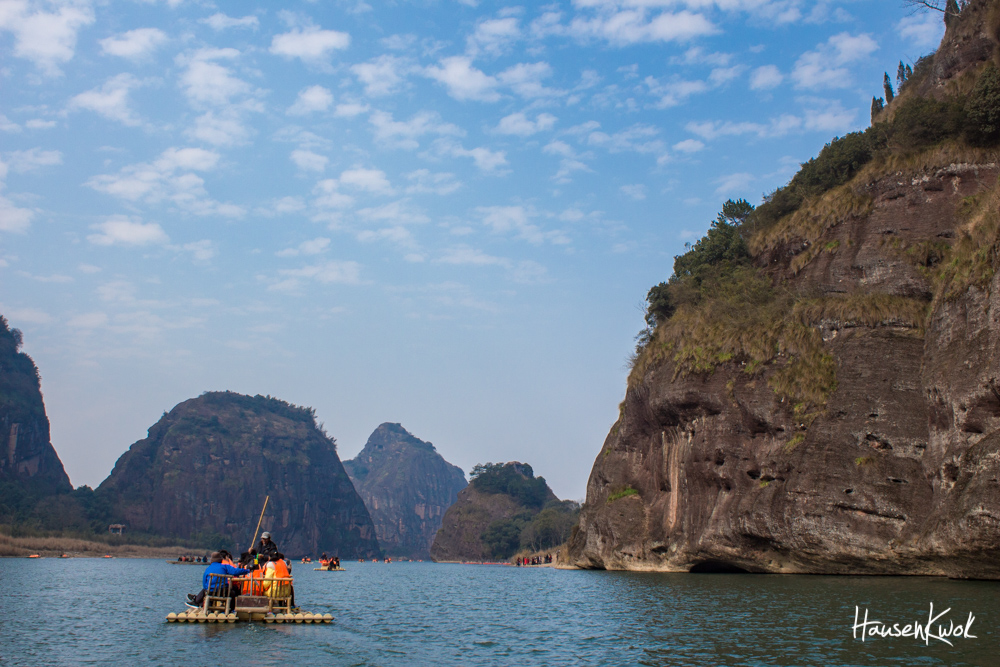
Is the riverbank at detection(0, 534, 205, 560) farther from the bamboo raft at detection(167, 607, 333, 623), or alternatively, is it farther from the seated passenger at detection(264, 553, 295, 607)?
the seated passenger at detection(264, 553, 295, 607)

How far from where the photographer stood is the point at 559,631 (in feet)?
71.2

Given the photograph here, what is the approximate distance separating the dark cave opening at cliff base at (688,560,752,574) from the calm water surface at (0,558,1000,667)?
1350 centimetres

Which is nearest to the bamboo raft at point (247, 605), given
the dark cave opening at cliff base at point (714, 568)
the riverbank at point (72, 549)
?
the dark cave opening at cliff base at point (714, 568)

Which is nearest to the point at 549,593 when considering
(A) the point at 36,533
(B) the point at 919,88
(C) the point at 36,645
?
(C) the point at 36,645

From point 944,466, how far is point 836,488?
19.1 feet

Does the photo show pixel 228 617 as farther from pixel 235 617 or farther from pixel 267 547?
pixel 267 547

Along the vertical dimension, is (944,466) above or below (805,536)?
above

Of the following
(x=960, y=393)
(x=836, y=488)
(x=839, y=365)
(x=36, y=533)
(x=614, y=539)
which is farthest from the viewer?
(x=36, y=533)

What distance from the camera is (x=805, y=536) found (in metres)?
37.3

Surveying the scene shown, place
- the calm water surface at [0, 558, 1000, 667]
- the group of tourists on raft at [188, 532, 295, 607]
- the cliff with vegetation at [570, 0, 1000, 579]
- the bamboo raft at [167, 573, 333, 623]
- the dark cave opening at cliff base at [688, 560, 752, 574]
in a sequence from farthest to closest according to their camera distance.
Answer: the dark cave opening at cliff base at [688, 560, 752, 574]
the cliff with vegetation at [570, 0, 1000, 579]
the group of tourists on raft at [188, 532, 295, 607]
the bamboo raft at [167, 573, 333, 623]
the calm water surface at [0, 558, 1000, 667]

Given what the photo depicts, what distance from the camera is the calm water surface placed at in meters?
16.5

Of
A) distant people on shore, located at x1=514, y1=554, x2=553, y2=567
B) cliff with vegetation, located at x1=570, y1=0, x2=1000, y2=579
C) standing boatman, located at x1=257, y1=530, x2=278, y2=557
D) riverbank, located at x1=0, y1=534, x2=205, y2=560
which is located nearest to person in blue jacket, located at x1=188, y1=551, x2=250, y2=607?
standing boatman, located at x1=257, y1=530, x2=278, y2=557

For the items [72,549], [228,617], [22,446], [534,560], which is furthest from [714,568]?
[22,446]

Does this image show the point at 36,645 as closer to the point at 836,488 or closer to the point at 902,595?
the point at 902,595
